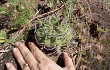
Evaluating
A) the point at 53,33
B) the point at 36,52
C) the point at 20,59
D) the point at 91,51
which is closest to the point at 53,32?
the point at 53,33

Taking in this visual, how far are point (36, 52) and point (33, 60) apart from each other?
109 mm

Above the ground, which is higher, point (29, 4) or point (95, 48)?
point (29, 4)

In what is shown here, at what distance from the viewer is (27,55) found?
309 centimetres

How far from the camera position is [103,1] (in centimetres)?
362

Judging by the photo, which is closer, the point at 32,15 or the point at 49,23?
the point at 49,23

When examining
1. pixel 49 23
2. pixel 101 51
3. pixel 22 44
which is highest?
pixel 49 23

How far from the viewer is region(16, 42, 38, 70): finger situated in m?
3.03

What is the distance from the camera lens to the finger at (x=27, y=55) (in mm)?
3033

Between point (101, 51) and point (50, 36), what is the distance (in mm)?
786

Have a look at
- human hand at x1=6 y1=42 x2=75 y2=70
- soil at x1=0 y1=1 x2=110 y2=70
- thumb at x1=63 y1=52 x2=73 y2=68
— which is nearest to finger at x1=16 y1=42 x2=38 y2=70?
human hand at x1=6 y1=42 x2=75 y2=70

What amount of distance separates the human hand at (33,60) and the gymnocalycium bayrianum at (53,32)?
0.14m

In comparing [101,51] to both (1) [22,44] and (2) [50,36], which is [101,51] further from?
(1) [22,44]

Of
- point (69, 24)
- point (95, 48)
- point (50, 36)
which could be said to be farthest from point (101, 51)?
point (50, 36)

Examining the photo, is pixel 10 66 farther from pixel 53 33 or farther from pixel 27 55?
pixel 53 33
